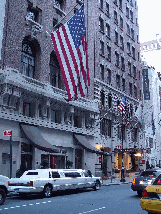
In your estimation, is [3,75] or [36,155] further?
[36,155]

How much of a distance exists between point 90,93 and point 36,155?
1240cm

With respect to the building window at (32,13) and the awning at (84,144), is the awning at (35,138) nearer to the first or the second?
the awning at (84,144)

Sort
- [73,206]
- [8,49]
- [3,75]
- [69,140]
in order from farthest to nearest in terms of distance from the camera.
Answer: [69,140] → [8,49] → [3,75] → [73,206]

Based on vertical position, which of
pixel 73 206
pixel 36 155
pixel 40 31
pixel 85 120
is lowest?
pixel 73 206

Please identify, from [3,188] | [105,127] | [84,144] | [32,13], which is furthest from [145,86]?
[3,188]

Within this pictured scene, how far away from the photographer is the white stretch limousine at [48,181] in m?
16.1

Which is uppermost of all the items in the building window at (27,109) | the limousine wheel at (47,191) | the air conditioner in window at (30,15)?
the air conditioner in window at (30,15)

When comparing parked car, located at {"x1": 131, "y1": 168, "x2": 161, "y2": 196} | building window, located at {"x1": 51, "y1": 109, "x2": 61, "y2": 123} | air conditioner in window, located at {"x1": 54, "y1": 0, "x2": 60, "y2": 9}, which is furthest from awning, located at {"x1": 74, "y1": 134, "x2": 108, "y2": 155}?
air conditioner in window, located at {"x1": 54, "y1": 0, "x2": 60, "y2": 9}

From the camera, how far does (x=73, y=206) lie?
12.9m

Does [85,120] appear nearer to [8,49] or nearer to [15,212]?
[8,49]

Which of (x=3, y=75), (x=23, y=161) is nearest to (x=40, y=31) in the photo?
(x=3, y=75)

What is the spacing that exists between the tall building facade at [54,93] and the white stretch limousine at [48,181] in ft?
15.0

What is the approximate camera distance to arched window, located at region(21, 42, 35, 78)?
2711 cm

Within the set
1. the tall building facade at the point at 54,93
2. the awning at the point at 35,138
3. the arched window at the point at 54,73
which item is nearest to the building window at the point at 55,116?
the tall building facade at the point at 54,93
